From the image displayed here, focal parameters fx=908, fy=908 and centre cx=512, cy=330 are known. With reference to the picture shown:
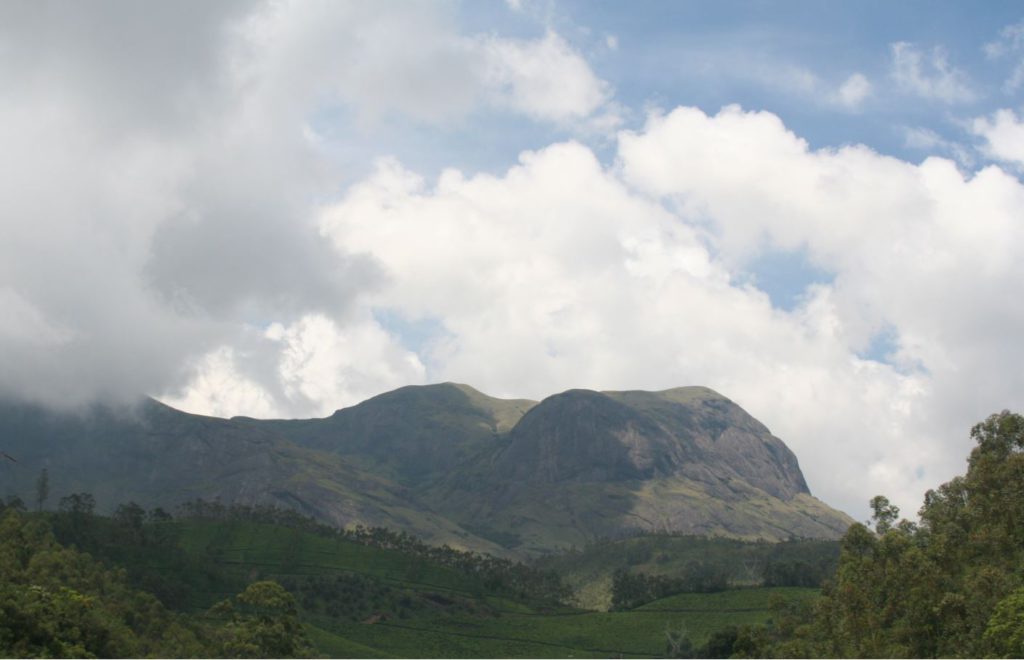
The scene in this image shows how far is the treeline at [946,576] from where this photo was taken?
71.2 metres

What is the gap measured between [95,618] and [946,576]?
78762 mm

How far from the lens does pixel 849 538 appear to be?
9094 centimetres

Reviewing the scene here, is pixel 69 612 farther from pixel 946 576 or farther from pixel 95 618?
pixel 946 576

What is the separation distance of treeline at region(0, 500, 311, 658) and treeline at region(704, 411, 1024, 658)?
6075cm

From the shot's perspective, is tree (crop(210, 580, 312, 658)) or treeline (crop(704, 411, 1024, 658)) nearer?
treeline (crop(704, 411, 1024, 658))

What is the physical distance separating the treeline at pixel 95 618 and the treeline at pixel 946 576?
60.7 m

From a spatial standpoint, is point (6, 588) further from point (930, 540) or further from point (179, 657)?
point (930, 540)

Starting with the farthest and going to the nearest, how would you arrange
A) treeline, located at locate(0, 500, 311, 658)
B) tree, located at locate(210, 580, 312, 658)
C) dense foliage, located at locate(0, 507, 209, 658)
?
tree, located at locate(210, 580, 312, 658) → treeline, located at locate(0, 500, 311, 658) → dense foliage, located at locate(0, 507, 209, 658)

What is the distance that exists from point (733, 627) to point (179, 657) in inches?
4854

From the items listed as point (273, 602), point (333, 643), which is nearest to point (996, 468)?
point (273, 602)

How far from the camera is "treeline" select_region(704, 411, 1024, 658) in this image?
71.2 meters

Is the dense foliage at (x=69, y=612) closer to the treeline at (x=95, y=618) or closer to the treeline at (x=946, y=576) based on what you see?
the treeline at (x=95, y=618)

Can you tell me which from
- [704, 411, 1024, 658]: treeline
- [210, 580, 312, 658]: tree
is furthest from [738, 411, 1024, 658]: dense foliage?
[210, 580, 312, 658]: tree

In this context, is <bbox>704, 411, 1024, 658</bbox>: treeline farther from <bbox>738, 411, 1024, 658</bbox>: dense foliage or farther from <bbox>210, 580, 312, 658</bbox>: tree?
<bbox>210, 580, 312, 658</bbox>: tree
